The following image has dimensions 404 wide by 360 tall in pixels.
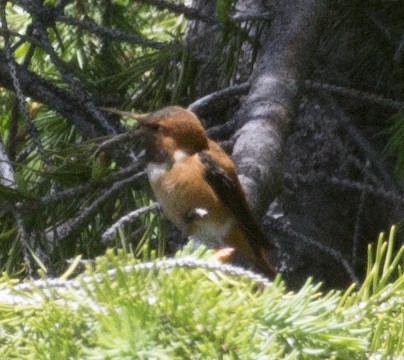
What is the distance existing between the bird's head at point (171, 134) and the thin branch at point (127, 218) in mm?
213

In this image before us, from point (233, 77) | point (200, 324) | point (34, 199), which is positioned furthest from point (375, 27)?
point (200, 324)

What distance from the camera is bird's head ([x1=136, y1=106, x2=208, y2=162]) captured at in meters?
3.01

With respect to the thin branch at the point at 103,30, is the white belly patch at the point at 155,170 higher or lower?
lower

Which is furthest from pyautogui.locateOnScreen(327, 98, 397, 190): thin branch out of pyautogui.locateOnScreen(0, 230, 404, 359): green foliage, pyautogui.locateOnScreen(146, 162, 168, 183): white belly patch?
pyautogui.locateOnScreen(0, 230, 404, 359): green foliage

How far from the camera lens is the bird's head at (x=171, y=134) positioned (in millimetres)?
3012

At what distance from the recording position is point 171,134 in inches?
120

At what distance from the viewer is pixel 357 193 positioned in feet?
12.3

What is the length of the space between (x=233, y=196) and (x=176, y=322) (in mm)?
1550

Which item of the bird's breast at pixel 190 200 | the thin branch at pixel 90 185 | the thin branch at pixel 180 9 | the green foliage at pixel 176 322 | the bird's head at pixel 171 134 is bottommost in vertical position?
the bird's breast at pixel 190 200

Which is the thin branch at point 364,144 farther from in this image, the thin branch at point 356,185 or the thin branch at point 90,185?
the thin branch at point 90,185

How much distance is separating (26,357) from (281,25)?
202 centimetres

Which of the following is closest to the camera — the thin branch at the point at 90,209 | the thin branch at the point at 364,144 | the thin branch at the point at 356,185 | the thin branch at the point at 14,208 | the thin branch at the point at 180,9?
the thin branch at the point at 14,208

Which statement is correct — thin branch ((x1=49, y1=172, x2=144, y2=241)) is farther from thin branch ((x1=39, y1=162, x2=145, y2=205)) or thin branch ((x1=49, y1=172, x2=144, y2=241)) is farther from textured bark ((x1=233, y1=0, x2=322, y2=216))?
textured bark ((x1=233, y1=0, x2=322, y2=216))

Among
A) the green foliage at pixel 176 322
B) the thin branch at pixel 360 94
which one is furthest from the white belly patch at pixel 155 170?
the green foliage at pixel 176 322
